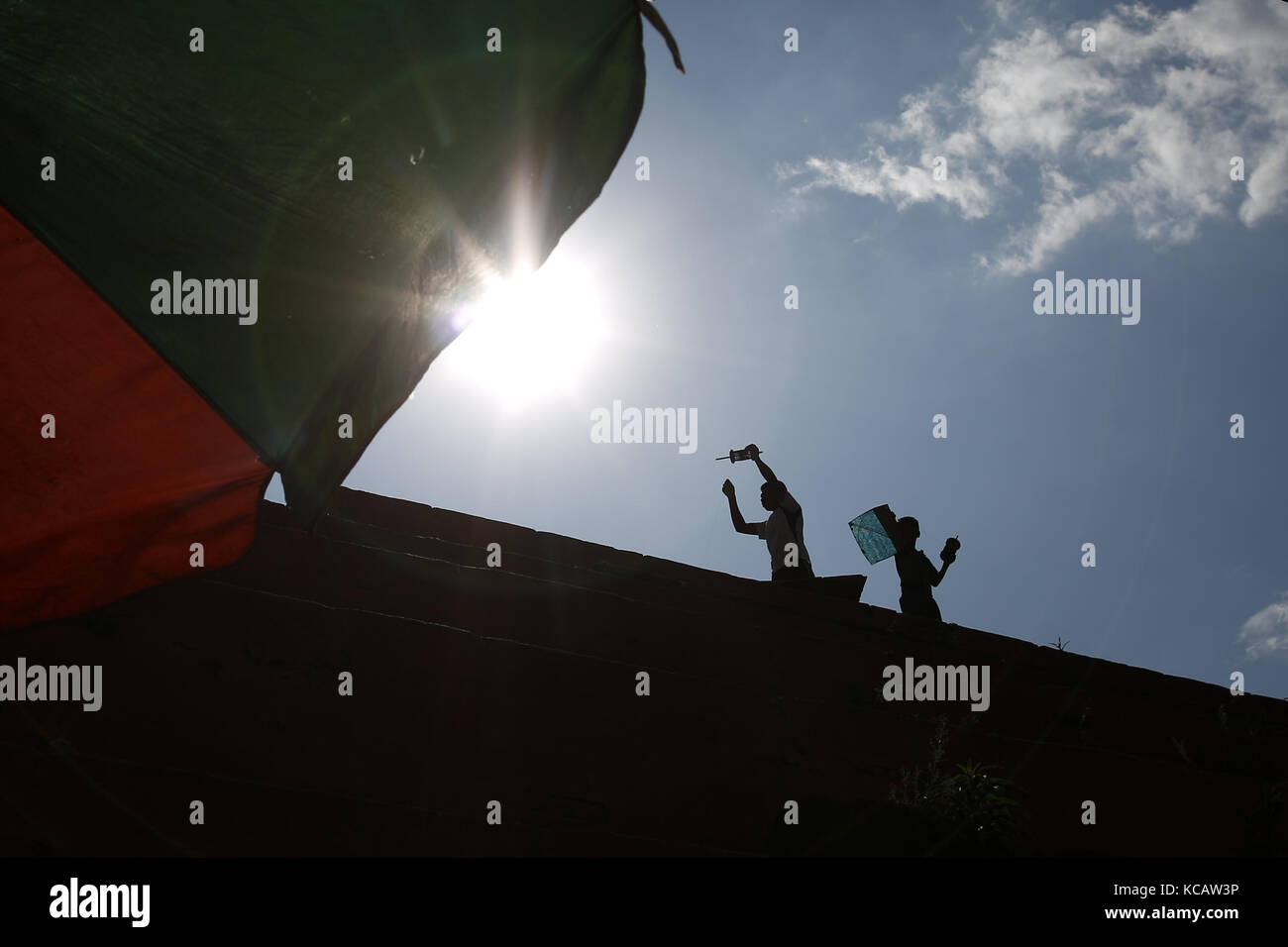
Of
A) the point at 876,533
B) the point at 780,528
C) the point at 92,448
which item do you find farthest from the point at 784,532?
the point at 92,448

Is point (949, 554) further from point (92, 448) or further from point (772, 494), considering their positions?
point (92, 448)

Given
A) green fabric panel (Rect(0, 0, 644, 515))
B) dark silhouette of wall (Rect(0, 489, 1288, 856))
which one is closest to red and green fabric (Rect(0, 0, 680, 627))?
green fabric panel (Rect(0, 0, 644, 515))

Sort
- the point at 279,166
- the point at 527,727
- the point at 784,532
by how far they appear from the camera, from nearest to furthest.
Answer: the point at 279,166 < the point at 527,727 < the point at 784,532

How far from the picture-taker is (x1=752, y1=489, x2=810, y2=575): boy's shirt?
19.3 ft

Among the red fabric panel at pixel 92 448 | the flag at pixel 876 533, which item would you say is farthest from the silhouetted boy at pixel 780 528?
the red fabric panel at pixel 92 448

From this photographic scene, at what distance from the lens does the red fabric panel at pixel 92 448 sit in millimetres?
1730

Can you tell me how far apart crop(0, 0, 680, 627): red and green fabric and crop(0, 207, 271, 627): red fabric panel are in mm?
72

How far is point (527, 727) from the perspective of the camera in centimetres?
300

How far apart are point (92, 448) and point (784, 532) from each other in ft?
15.2

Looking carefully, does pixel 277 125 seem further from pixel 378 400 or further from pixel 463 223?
pixel 378 400

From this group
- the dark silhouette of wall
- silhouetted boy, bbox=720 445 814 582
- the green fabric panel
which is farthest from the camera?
silhouetted boy, bbox=720 445 814 582

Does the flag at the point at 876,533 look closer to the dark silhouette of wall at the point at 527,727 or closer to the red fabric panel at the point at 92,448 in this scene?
the dark silhouette of wall at the point at 527,727

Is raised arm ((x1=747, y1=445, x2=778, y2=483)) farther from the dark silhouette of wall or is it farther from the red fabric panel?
the red fabric panel
